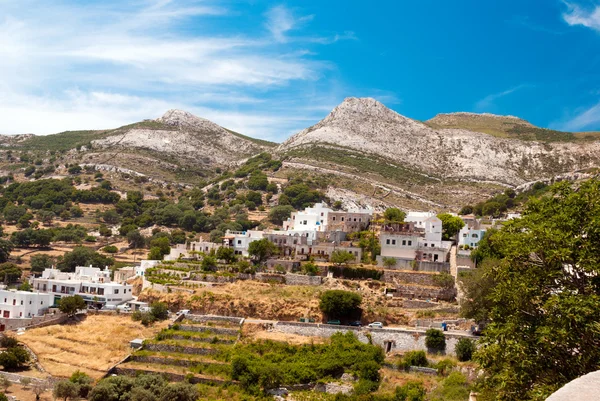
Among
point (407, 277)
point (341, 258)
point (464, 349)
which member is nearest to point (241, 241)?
point (341, 258)

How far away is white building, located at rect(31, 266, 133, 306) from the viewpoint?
4851cm

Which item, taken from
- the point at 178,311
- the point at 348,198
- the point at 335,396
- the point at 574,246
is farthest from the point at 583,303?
the point at 348,198

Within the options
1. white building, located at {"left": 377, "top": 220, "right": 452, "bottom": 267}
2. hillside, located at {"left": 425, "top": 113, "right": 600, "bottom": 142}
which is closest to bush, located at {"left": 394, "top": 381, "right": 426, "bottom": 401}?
white building, located at {"left": 377, "top": 220, "right": 452, "bottom": 267}

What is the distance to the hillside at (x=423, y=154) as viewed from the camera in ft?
358

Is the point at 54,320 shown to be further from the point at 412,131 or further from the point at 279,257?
the point at 412,131

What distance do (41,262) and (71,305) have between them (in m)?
24.3

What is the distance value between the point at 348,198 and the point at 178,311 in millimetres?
49018

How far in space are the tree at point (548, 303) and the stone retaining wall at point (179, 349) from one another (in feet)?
76.3

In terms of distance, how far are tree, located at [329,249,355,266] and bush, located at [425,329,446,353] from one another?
40.1ft

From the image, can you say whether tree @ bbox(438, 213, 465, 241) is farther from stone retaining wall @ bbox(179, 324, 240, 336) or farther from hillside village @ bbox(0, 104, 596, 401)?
stone retaining wall @ bbox(179, 324, 240, 336)

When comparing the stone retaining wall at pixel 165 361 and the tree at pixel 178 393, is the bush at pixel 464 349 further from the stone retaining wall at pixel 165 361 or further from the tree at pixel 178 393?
the tree at pixel 178 393

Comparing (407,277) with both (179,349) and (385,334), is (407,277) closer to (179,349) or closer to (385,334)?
(385,334)

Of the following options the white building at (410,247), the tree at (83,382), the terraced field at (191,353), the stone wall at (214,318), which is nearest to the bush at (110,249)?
the stone wall at (214,318)

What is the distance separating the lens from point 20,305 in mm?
45719
